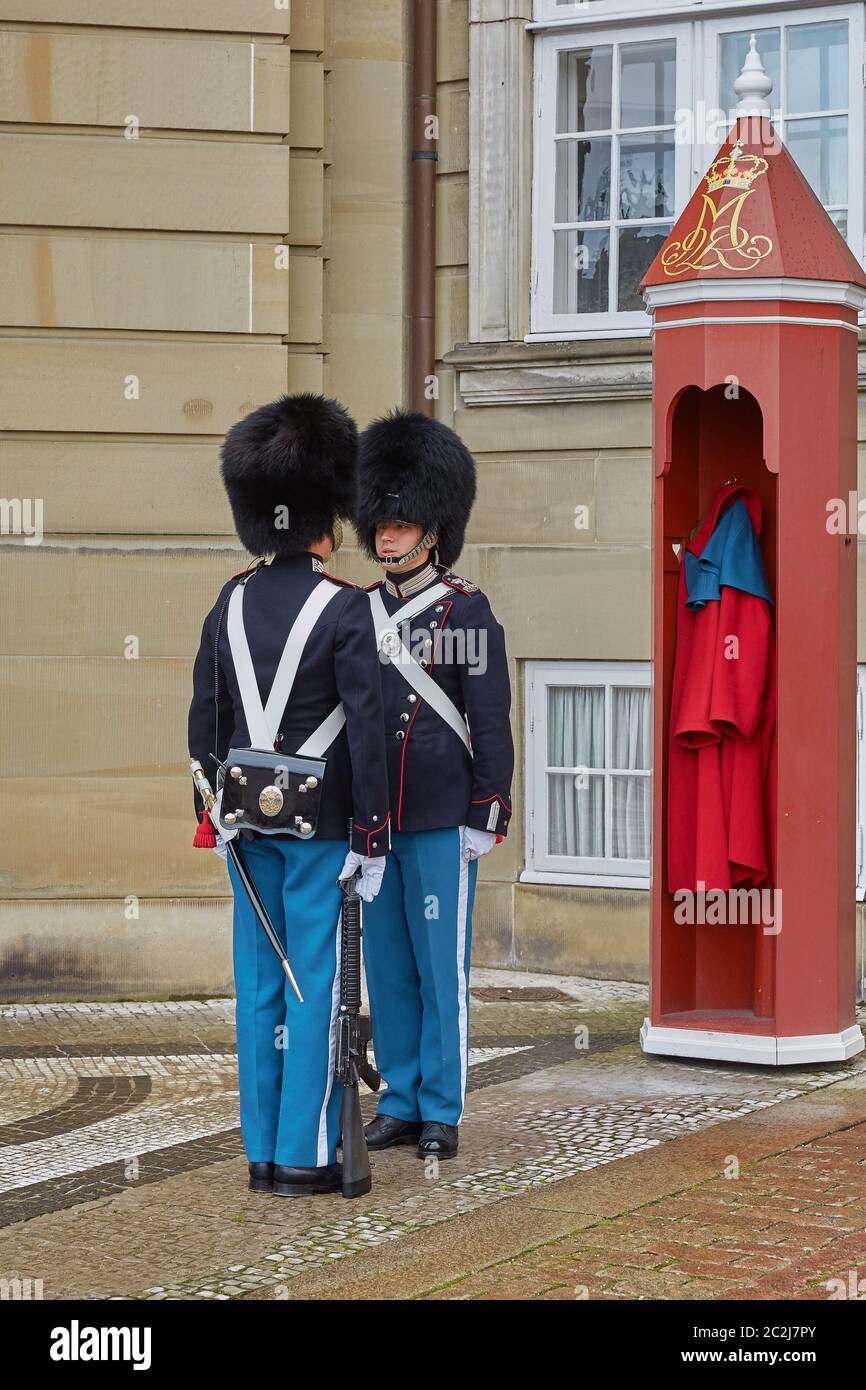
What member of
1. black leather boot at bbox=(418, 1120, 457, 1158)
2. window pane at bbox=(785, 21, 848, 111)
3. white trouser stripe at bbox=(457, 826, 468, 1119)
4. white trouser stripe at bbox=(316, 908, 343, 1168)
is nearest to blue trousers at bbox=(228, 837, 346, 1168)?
white trouser stripe at bbox=(316, 908, 343, 1168)

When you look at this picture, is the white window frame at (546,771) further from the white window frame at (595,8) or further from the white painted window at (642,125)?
the white window frame at (595,8)

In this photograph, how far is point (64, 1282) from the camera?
3.99 metres

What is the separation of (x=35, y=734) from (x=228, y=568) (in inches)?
37.6

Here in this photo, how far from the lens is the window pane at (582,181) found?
8.03 meters

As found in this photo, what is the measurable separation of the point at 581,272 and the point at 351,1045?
4414mm

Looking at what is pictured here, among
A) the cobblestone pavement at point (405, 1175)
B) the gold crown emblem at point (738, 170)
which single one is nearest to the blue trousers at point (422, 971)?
the cobblestone pavement at point (405, 1175)

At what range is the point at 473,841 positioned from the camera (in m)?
5.07

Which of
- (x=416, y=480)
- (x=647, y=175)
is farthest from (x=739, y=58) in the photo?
(x=416, y=480)

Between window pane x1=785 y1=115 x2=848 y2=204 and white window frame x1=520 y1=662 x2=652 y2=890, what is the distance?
6.60 ft

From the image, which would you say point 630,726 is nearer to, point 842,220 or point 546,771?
point 546,771

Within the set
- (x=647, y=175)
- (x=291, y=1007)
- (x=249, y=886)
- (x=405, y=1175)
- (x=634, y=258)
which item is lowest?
(x=405, y=1175)

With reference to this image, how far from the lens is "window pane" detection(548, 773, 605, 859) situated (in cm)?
796

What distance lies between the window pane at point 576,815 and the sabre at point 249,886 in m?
3.41

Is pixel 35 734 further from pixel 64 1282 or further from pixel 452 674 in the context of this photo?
pixel 64 1282
